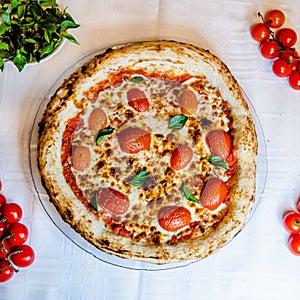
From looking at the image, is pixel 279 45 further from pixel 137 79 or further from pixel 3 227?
pixel 3 227

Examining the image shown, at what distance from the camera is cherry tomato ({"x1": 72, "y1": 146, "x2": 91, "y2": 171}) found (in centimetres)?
158

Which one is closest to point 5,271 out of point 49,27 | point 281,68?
point 49,27

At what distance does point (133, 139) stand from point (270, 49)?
1.66 ft

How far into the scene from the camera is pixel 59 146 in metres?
1.57

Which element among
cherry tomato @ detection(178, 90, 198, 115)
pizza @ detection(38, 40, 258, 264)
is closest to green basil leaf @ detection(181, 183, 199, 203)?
pizza @ detection(38, 40, 258, 264)

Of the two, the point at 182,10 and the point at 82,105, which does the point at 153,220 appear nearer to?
the point at 82,105

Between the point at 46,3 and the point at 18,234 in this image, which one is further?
the point at 18,234

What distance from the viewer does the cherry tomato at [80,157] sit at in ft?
5.17

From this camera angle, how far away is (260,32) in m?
1.70

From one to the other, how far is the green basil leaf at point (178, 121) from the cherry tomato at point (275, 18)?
0.41 metres

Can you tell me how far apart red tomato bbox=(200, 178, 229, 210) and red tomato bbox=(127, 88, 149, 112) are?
292 millimetres

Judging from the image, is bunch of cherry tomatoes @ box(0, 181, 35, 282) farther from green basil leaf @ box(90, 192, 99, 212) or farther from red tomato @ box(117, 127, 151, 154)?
red tomato @ box(117, 127, 151, 154)

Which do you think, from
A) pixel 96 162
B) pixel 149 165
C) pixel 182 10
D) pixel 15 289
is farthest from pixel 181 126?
pixel 15 289

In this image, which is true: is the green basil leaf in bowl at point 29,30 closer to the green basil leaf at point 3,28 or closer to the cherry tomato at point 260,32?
the green basil leaf at point 3,28
